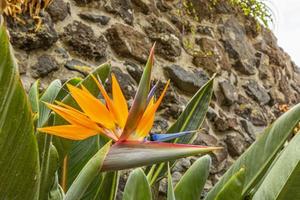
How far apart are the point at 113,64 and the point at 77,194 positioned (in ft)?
4.07

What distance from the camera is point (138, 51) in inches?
68.1

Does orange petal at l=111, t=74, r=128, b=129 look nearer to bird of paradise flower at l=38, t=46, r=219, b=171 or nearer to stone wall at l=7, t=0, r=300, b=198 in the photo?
bird of paradise flower at l=38, t=46, r=219, b=171

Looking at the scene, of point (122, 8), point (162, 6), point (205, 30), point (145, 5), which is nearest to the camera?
point (122, 8)

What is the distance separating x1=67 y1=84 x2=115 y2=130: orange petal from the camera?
42 cm

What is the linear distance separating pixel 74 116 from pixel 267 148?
334mm

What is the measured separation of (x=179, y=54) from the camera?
76.6 inches

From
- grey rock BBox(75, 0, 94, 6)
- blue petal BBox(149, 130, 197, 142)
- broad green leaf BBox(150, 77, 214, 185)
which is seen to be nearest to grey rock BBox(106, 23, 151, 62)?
grey rock BBox(75, 0, 94, 6)

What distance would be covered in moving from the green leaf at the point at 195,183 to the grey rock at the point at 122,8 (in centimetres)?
111

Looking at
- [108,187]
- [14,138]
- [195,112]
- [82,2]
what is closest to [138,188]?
[108,187]

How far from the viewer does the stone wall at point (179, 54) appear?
1.46 meters

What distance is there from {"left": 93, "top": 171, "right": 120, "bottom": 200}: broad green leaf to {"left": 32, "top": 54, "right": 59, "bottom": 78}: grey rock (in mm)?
762

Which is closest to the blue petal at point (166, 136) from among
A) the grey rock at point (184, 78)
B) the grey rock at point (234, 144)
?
the grey rock at point (184, 78)

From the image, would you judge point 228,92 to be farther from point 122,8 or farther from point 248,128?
point 122,8

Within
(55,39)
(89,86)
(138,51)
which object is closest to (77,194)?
(89,86)
